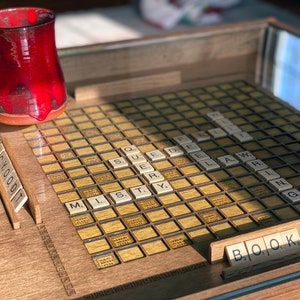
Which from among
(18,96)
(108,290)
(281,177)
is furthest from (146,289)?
(18,96)

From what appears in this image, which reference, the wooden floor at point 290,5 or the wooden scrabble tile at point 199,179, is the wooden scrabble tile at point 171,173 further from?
the wooden floor at point 290,5

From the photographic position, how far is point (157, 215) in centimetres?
98

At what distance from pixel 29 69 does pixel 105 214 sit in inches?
14.4

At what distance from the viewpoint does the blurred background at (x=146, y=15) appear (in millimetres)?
3883

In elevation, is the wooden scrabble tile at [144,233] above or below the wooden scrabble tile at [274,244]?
below

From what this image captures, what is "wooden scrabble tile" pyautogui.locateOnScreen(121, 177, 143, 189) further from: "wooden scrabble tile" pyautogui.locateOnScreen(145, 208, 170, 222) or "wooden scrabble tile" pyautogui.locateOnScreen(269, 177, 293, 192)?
"wooden scrabble tile" pyautogui.locateOnScreen(269, 177, 293, 192)

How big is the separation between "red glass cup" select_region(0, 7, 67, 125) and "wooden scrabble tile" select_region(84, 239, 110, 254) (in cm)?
40

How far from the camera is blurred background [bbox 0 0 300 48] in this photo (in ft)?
12.7

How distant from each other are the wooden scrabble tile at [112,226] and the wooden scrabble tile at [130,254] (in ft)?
0.19

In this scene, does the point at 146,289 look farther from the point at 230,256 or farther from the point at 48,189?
the point at 48,189

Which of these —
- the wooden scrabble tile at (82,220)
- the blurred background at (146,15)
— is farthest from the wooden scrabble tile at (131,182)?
the blurred background at (146,15)

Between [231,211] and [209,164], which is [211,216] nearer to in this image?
[231,211]

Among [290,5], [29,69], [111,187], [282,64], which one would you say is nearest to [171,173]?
[111,187]

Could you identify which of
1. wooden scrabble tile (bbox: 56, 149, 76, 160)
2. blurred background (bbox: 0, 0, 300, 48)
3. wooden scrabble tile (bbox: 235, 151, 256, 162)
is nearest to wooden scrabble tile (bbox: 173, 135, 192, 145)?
wooden scrabble tile (bbox: 235, 151, 256, 162)
